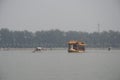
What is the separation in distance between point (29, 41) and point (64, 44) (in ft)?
15.4

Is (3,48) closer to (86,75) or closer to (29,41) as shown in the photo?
(29,41)

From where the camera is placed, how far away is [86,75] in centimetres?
1564

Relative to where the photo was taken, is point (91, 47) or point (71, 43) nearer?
point (71, 43)

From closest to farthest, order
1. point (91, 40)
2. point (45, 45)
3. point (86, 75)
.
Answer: point (86, 75) < point (91, 40) < point (45, 45)

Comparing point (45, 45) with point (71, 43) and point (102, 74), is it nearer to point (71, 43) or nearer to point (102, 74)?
point (71, 43)

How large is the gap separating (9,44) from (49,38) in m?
5.37

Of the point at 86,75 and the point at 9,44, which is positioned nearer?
the point at 86,75

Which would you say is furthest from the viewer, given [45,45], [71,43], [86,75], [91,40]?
[45,45]

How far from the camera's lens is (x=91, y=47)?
5981cm

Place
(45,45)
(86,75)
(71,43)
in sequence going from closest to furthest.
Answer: (86,75), (71,43), (45,45)

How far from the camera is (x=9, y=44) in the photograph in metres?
61.4

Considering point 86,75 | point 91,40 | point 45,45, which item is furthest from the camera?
point 45,45

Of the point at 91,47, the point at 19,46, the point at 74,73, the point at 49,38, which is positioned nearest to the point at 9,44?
the point at 19,46

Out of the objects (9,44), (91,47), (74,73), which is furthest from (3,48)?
(74,73)
